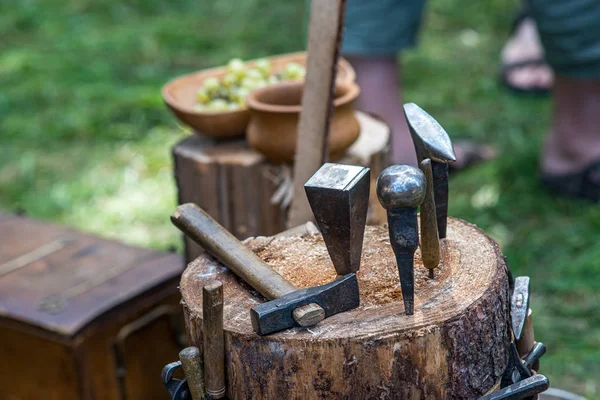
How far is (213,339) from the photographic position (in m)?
1.14

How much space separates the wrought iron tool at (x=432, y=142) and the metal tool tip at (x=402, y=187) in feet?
0.33

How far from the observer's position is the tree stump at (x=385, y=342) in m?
1.12

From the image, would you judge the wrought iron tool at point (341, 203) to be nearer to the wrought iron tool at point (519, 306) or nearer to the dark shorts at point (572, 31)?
the wrought iron tool at point (519, 306)

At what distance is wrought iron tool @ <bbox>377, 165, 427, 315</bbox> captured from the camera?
41.2 inches

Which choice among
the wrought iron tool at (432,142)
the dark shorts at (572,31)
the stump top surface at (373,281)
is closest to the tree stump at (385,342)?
the stump top surface at (373,281)

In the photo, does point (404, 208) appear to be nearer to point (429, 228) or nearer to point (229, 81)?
point (429, 228)

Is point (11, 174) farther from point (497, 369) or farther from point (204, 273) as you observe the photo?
point (497, 369)

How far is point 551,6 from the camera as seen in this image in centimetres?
283

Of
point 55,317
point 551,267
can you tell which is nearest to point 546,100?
point 551,267

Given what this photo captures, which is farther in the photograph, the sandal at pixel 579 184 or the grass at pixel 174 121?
the sandal at pixel 579 184

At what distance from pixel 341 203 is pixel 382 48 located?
204 cm

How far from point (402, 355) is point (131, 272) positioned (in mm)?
1273

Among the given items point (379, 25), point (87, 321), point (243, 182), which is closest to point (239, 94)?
point (243, 182)

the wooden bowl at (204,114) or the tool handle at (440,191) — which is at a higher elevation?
the tool handle at (440,191)
